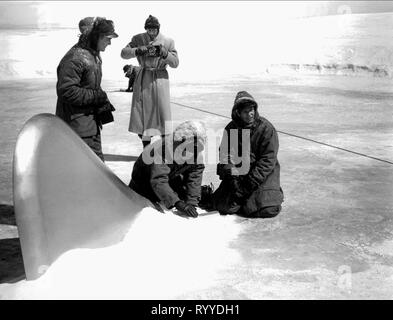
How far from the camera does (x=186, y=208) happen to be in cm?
445

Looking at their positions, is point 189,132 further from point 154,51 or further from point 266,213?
point 154,51

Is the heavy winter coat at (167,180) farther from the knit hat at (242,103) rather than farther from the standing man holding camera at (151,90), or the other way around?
the standing man holding camera at (151,90)

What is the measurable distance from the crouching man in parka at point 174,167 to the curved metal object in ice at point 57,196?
23.8 inches

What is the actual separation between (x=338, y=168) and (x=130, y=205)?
321 cm

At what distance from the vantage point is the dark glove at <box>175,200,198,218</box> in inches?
175

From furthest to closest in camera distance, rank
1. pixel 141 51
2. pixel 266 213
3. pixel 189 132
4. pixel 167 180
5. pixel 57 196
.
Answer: pixel 141 51, pixel 266 213, pixel 167 180, pixel 189 132, pixel 57 196

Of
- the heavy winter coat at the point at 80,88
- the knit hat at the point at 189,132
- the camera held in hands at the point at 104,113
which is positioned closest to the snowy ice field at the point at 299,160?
the knit hat at the point at 189,132

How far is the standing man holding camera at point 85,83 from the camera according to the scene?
443 cm

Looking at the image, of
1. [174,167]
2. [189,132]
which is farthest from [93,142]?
[189,132]

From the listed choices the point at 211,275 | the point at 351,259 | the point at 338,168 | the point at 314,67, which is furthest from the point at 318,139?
the point at 314,67

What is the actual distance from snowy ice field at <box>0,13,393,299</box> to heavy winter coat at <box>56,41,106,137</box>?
3.36 feet

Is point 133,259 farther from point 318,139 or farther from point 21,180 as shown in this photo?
point 318,139

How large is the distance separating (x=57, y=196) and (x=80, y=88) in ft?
4.88
